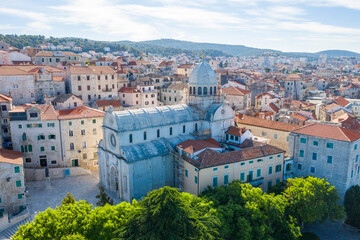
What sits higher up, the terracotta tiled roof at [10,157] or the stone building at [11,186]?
the terracotta tiled roof at [10,157]

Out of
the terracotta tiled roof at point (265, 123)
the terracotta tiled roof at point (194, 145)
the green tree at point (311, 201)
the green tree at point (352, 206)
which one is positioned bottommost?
the green tree at point (352, 206)

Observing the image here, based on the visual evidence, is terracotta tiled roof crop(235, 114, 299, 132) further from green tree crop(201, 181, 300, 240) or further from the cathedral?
green tree crop(201, 181, 300, 240)

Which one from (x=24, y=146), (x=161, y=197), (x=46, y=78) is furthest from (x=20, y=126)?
(x=161, y=197)

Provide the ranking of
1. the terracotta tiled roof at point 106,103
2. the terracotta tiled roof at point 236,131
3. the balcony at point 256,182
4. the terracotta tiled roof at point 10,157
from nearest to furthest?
the terracotta tiled roof at point 10,157
the balcony at point 256,182
the terracotta tiled roof at point 236,131
the terracotta tiled roof at point 106,103

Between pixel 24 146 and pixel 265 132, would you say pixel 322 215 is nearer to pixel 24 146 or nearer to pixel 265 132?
pixel 265 132

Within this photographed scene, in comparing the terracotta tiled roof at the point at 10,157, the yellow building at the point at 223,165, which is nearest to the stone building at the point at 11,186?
the terracotta tiled roof at the point at 10,157

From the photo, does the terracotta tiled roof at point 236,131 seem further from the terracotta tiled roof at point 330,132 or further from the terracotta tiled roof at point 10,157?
the terracotta tiled roof at point 10,157
